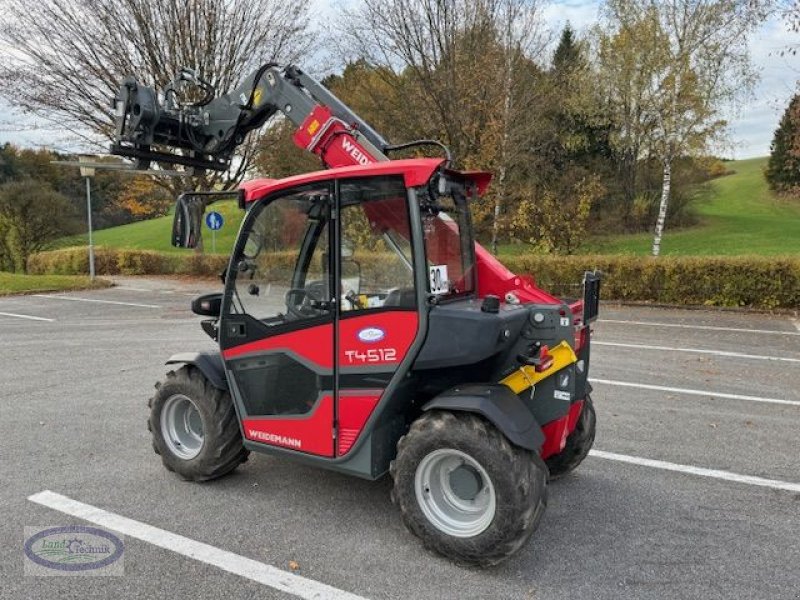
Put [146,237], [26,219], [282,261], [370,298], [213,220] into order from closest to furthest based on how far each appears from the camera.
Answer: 1. [370,298]
2. [282,261]
3. [213,220]
4. [26,219]
5. [146,237]

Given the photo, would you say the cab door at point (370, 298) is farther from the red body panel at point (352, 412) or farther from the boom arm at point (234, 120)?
the boom arm at point (234, 120)

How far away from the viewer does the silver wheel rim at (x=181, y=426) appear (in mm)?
4234

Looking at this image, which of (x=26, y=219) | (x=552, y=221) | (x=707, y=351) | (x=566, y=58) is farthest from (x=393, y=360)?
(x=26, y=219)

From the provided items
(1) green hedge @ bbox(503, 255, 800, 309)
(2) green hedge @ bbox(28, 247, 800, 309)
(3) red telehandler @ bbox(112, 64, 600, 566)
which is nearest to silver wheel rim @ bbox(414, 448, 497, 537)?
(3) red telehandler @ bbox(112, 64, 600, 566)

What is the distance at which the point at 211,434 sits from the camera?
4012 mm

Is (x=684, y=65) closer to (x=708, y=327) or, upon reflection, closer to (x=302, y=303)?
(x=708, y=327)

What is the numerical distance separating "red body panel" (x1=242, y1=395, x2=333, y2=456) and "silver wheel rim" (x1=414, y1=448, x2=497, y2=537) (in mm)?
638

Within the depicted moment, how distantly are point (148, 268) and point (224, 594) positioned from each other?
24451 mm

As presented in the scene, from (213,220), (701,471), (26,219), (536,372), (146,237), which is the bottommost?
(701,471)

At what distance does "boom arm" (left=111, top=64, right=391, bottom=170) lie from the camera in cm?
475

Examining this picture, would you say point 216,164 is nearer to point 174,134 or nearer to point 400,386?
point 174,134

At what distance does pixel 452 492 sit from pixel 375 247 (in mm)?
1518

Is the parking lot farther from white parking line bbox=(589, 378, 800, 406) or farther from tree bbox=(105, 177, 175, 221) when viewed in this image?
tree bbox=(105, 177, 175, 221)

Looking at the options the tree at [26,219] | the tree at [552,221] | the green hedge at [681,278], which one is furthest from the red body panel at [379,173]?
the tree at [26,219]
